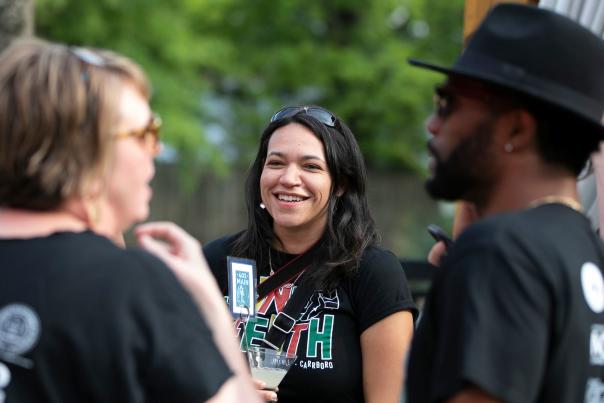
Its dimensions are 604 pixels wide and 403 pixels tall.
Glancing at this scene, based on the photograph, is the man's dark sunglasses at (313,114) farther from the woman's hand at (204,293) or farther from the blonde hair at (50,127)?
the blonde hair at (50,127)

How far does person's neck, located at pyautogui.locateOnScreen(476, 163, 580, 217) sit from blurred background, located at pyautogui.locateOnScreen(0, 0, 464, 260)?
499 inches

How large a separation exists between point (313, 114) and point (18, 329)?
2273mm

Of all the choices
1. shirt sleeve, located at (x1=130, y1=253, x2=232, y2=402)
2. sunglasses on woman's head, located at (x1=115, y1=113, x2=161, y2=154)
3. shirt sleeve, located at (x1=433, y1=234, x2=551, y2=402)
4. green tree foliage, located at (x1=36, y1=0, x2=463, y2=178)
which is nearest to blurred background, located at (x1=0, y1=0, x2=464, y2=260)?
green tree foliage, located at (x1=36, y1=0, x2=463, y2=178)

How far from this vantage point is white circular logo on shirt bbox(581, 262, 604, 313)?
2193 mm

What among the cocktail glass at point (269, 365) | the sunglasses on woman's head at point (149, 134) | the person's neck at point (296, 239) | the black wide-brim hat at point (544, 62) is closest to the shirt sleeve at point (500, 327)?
the black wide-brim hat at point (544, 62)

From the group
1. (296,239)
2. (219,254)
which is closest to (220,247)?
(219,254)

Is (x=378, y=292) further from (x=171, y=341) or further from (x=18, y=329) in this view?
(x=18, y=329)

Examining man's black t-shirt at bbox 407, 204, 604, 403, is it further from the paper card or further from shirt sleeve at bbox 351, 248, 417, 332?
shirt sleeve at bbox 351, 248, 417, 332

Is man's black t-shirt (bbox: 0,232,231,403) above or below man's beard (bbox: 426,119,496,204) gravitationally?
below

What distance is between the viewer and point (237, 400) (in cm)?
218

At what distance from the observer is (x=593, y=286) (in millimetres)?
2227

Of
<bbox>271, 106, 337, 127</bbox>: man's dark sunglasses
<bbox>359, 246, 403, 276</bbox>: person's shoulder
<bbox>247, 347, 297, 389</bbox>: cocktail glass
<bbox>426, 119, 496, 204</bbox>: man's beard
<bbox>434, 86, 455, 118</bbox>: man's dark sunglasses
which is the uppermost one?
<bbox>434, 86, 455, 118</bbox>: man's dark sunglasses

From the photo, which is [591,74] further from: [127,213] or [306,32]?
[306,32]

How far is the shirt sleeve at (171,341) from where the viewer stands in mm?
2062
